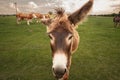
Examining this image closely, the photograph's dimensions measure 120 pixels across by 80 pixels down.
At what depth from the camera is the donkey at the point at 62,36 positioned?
327cm

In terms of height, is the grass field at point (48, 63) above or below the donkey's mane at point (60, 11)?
below

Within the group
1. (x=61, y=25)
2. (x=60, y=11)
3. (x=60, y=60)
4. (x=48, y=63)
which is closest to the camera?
(x=60, y=60)

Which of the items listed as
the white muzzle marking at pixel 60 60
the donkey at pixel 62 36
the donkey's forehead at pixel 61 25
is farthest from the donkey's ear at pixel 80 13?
the white muzzle marking at pixel 60 60

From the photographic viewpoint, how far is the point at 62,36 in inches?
142

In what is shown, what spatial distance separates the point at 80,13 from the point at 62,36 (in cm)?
61

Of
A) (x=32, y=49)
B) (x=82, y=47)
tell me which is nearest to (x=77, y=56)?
(x=82, y=47)

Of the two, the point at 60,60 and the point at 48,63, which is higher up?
the point at 60,60

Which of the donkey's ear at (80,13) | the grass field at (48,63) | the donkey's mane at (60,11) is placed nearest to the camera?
the donkey's ear at (80,13)

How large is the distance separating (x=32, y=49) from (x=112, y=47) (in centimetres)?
427

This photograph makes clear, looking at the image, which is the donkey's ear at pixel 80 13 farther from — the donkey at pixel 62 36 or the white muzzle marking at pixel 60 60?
the white muzzle marking at pixel 60 60

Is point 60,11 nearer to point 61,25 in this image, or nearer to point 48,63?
point 61,25

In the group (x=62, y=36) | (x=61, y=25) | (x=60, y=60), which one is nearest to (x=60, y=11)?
(x=61, y=25)

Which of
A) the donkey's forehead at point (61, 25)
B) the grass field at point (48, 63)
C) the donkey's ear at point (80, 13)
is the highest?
the donkey's ear at point (80, 13)

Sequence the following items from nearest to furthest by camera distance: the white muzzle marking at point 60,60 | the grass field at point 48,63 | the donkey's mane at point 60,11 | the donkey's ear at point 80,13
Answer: the white muzzle marking at point 60,60 < the donkey's ear at point 80,13 < the donkey's mane at point 60,11 < the grass field at point 48,63
